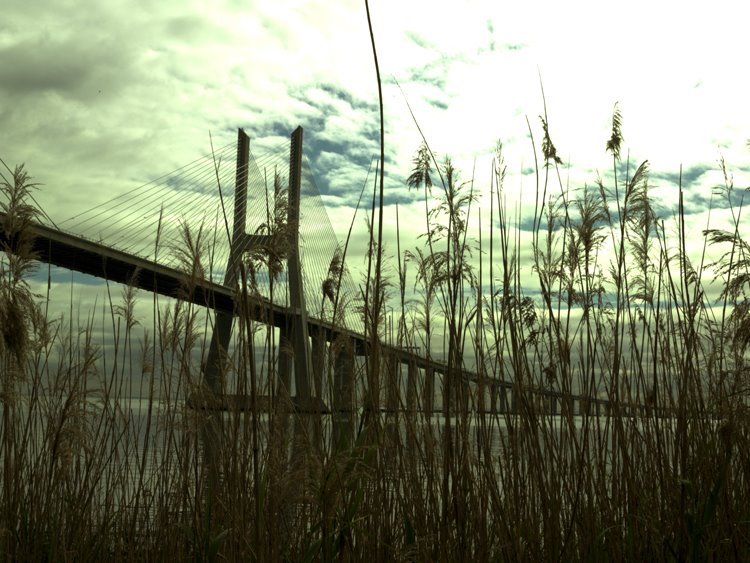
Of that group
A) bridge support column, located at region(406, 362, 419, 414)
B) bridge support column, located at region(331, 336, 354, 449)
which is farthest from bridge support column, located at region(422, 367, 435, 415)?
bridge support column, located at region(331, 336, 354, 449)

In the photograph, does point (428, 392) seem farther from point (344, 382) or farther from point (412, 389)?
point (344, 382)

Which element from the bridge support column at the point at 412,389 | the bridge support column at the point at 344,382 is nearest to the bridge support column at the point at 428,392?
the bridge support column at the point at 412,389

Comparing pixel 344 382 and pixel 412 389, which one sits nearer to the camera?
pixel 412 389

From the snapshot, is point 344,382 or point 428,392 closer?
point 428,392

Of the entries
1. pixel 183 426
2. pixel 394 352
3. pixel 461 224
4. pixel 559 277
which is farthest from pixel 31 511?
pixel 559 277

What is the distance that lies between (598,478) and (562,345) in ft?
1.43

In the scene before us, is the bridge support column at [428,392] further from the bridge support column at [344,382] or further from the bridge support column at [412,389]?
the bridge support column at [344,382]

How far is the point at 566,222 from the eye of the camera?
8.59ft

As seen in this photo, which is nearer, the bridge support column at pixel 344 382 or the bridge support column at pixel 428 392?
the bridge support column at pixel 344 382

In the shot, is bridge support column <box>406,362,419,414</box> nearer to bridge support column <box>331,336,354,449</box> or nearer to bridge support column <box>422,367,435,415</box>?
bridge support column <box>422,367,435,415</box>

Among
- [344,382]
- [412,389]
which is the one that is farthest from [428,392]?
[344,382]

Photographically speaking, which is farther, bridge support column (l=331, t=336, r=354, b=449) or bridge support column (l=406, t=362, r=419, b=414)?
bridge support column (l=406, t=362, r=419, b=414)

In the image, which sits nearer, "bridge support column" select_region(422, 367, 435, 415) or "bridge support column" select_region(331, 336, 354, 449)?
"bridge support column" select_region(331, 336, 354, 449)

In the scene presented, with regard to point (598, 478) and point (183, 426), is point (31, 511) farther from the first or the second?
point (598, 478)
